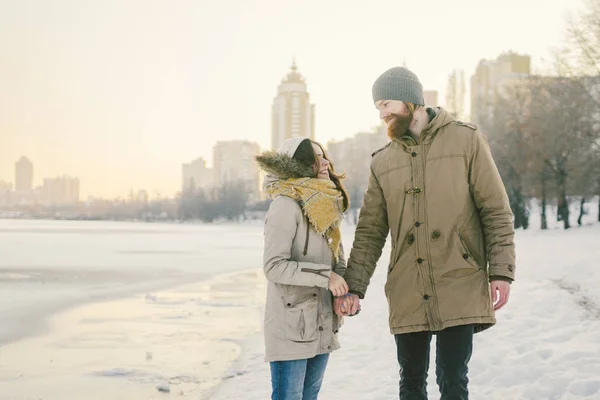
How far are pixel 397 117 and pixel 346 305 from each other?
1050 millimetres

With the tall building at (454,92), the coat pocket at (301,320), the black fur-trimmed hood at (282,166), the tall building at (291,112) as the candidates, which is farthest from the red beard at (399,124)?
the tall building at (291,112)

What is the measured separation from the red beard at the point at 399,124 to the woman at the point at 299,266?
40 centimetres

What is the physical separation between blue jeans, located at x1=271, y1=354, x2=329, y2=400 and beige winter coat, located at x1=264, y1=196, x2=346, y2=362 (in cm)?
6

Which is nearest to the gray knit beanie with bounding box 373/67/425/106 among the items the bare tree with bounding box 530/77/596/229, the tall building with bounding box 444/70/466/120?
the bare tree with bounding box 530/77/596/229

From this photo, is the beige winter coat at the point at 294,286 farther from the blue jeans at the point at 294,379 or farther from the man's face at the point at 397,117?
the man's face at the point at 397,117

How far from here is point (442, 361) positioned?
3.06 metres

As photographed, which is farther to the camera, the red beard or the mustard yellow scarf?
the red beard

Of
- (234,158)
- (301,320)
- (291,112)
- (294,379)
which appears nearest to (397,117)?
(301,320)

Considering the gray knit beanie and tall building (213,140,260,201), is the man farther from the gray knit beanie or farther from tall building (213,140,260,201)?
tall building (213,140,260,201)

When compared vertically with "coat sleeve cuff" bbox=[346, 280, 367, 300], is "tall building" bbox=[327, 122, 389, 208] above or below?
above

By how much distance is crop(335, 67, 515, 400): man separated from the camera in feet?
9.93

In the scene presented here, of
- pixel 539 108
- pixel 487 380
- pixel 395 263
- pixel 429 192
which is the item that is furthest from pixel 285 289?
pixel 539 108

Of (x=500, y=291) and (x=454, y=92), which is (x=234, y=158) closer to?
(x=454, y=92)

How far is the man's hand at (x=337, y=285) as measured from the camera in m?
3.16
